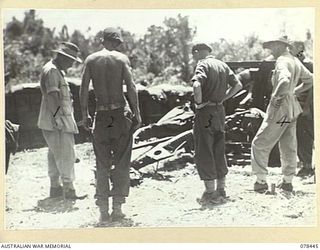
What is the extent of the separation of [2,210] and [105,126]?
63cm

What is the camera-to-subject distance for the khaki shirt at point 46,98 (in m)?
2.91

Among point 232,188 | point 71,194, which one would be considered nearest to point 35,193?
point 71,194

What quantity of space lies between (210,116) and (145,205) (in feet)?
1.72

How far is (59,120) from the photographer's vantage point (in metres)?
2.93

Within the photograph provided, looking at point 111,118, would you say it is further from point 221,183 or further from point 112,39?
point 221,183

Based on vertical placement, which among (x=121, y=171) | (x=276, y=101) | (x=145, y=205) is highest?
(x=276, y=101)

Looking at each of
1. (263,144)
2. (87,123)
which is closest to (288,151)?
(263,144)

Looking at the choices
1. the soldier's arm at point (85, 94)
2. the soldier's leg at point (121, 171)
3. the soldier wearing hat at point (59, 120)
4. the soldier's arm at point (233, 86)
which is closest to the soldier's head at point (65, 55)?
the soldier wearing hat at point (59, 120)

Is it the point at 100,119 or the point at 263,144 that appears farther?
the point at 263,144

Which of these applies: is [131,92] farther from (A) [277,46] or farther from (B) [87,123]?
(A) [277,46]

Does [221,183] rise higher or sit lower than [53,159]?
lower

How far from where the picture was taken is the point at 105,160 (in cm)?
290

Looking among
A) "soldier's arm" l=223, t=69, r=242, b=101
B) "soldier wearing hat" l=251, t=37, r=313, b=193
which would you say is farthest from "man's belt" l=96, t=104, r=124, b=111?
"soldier wearing hat" l=251, t=37, r=313, b=193

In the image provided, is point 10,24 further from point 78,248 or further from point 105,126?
point 78,248
